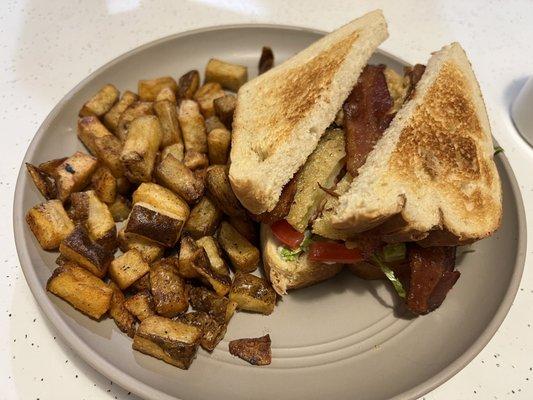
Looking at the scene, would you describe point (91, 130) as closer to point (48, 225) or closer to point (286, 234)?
point (48, 225)

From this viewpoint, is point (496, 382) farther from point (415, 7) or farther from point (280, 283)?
point (415, 7)

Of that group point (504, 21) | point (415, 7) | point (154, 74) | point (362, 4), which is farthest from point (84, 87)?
point (504, 21)

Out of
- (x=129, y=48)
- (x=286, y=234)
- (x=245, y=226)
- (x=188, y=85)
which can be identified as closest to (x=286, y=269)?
(x=286, y=234)

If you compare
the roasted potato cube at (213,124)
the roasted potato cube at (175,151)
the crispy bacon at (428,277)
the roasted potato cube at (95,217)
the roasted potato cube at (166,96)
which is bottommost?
the crispy bacon at (428,277)

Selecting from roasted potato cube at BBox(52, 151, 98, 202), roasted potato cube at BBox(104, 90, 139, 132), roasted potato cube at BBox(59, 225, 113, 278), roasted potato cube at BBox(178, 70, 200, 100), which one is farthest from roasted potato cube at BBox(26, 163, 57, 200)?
roasted potato cube at BBox(178, 70, 200, 100)

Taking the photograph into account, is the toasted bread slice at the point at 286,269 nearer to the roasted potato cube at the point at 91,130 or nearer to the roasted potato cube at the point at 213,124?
the roasted potato cube at the point at 213,124

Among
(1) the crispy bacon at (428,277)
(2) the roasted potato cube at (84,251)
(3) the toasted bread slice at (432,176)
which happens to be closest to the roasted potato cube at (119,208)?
(2) the roasted potato cube at (84,251)
